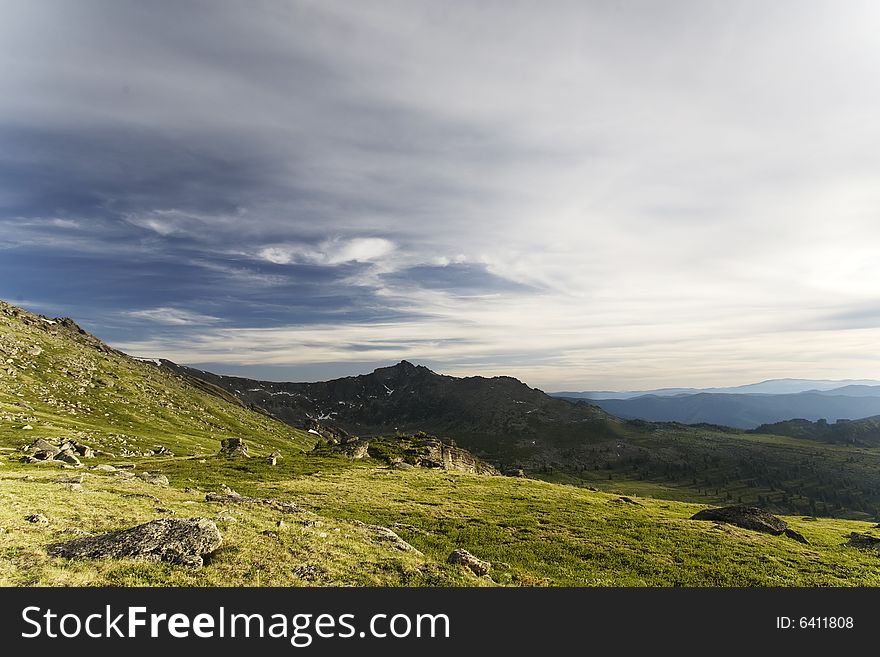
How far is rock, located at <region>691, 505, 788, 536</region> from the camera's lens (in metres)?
45.6

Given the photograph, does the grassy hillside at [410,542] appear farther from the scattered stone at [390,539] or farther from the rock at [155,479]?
the rock at [155,479]

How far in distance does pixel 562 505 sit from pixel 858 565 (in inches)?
1111

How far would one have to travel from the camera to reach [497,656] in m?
16.6

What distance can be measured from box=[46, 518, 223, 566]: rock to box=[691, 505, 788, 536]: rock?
180ft

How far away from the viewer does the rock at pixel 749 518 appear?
45625 millimetres

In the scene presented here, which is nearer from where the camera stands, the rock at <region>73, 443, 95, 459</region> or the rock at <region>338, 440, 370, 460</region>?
the rock at <region>73, 443, 95, 459</region>

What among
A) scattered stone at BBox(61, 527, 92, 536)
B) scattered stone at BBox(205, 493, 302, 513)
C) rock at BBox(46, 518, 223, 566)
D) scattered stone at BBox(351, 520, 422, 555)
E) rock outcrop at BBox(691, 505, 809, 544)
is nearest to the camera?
rock at BBox(46, 518, 223, 566)

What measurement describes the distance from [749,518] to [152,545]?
59.4 metres

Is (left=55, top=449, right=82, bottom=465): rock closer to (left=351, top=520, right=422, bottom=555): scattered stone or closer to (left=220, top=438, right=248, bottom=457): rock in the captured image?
(left=220, top=438, right=248, bottom=457): rock

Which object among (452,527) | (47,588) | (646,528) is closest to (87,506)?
(47,588)

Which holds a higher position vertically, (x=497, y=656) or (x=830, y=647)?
(x=497, y=656)

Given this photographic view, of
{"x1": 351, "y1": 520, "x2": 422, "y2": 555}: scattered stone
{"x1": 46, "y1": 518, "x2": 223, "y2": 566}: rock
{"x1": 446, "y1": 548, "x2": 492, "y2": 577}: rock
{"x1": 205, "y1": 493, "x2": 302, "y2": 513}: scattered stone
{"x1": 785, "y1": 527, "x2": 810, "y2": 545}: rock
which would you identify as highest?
{"x1": 46, "y1": 518, "x2": 223, "y2": 566}: rock

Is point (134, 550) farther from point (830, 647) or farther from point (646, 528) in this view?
point (646, 528)

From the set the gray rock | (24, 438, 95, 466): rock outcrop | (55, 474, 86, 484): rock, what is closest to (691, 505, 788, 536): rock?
(55, 474, 86, 484): rock
